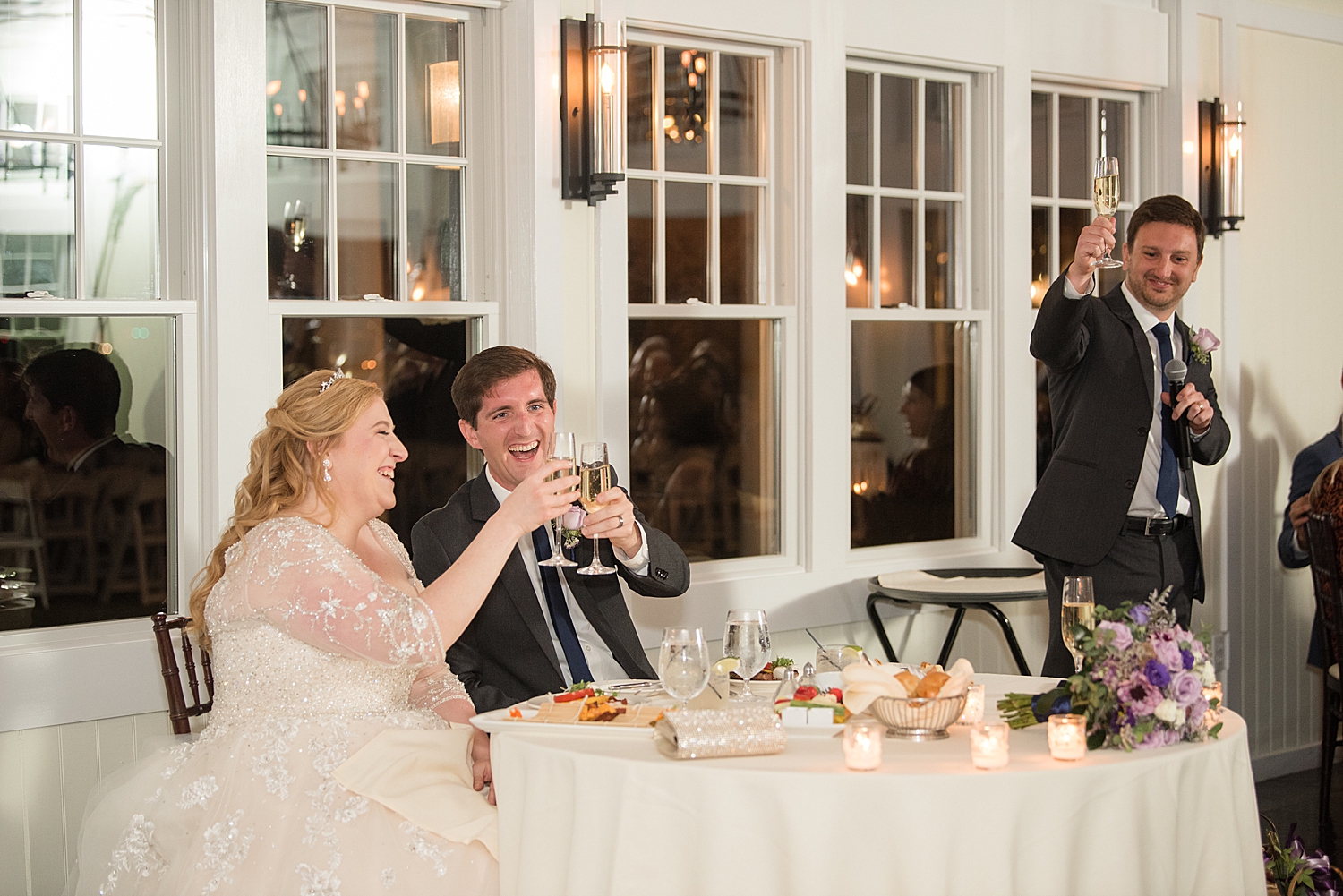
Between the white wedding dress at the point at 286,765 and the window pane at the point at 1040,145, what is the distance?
10.3 feet

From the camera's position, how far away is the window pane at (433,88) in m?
3.64

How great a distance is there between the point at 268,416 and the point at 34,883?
146 centimetres

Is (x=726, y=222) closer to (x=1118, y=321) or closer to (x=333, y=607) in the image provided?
(x=1118, y=321)

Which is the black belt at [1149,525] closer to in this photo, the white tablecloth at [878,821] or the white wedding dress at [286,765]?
the white tablecloth at [878,821]

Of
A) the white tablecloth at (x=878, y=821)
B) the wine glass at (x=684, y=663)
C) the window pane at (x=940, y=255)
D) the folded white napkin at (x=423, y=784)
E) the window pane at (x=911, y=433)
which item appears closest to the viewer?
the white tablecloth at (x=878, y=821)

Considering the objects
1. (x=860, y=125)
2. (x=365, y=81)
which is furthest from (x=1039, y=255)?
(x=365, y=81)

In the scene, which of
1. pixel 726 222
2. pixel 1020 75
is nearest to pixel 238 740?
pixel 726 222

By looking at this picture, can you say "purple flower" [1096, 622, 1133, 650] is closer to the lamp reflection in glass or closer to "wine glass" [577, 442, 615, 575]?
"wine glass" [577, 442, 615, 575]

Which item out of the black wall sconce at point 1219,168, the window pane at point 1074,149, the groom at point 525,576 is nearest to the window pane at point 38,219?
the groom at point 525,576

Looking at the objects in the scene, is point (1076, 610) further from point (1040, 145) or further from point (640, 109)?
point (1040, 145)

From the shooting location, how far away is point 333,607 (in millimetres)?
2262

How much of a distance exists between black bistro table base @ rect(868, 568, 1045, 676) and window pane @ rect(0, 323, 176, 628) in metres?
2.05

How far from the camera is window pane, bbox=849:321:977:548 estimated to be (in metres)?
4.41

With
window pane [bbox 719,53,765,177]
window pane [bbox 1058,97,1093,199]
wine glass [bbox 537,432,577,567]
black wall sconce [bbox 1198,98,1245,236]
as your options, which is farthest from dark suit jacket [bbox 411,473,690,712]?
black wall sconce [bbox 1198,98,1245,236]
